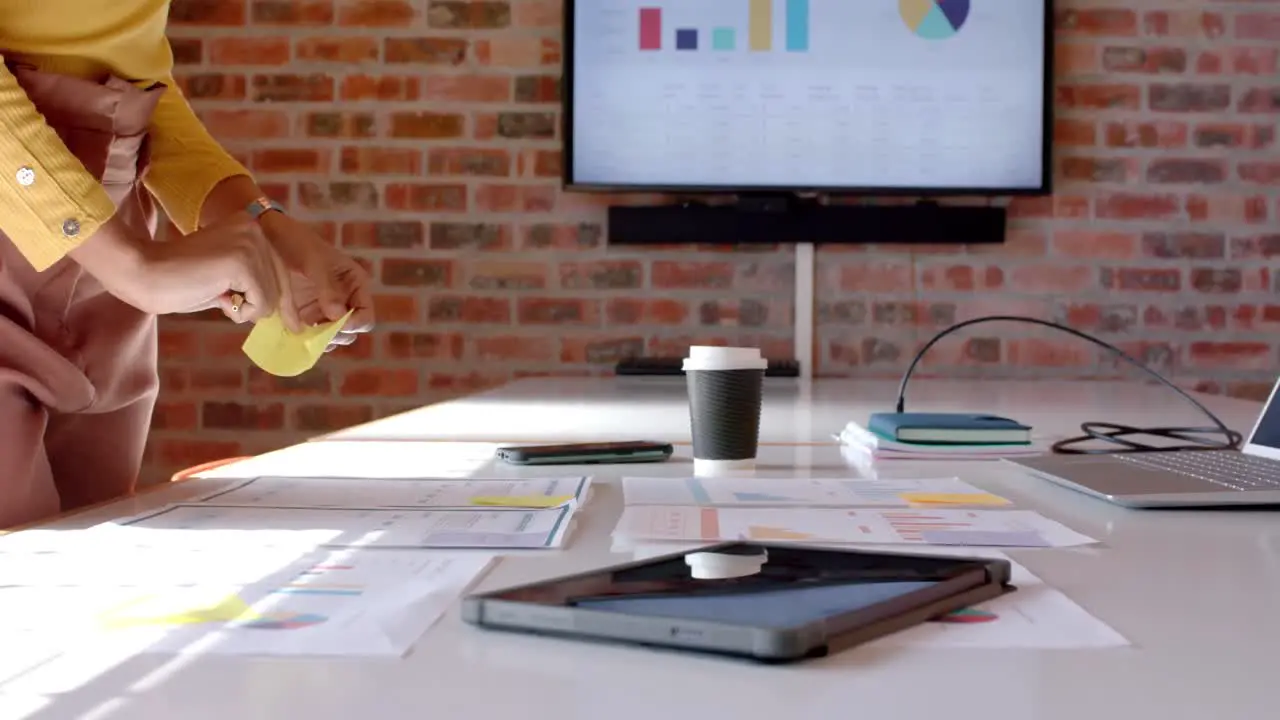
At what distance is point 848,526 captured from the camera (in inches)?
36.7

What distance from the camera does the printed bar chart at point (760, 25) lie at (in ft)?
10.2

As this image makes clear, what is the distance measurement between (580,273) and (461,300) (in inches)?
12.5

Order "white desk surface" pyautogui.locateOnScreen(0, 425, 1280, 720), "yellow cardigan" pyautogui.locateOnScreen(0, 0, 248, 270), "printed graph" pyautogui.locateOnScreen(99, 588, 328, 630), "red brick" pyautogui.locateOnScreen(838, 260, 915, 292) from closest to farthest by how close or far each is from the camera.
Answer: "white desk surface" pyautogui.locateOnScreen(0, 425, 1280, 720)
"printed graph" pyautogui.locateOnScreen(99, 588, 328, 630)
"yellow cardigan" pyautogui.locateOnScreen(0, 0, 248, 270)
"red brick" pyautogui.locateOnScreen(838, 260, 915, 292)

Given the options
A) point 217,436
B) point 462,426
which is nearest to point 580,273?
point 217,436

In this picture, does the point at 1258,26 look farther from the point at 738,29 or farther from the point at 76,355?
the point at 76,355

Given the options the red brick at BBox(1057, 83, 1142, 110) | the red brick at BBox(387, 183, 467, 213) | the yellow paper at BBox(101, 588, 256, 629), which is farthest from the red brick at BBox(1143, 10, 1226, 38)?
the yellow paper at BBox(101, 588, 256, 629)

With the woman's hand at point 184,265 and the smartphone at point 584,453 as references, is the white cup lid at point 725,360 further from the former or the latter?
the woman's hand at point 184,265

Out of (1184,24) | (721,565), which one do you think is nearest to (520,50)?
(1184,24)

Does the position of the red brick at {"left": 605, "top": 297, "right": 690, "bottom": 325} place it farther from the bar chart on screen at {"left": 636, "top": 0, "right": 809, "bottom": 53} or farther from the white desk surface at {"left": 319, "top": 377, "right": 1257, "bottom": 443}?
the bar chart on screen at {"left": 636, "top": 0, "right": 809, "bottom": 53}

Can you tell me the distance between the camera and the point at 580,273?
3.24 metres

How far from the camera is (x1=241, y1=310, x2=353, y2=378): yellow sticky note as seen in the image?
4.38 ft

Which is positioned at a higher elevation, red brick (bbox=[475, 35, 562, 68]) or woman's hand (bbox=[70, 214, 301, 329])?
red brick (bbox=[475, 35, 562, 68])

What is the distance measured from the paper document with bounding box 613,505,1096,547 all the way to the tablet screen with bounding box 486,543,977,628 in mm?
181

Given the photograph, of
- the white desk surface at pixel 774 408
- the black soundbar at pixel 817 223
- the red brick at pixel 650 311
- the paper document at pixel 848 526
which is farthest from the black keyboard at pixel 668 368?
the paper document at pixel 848 526
